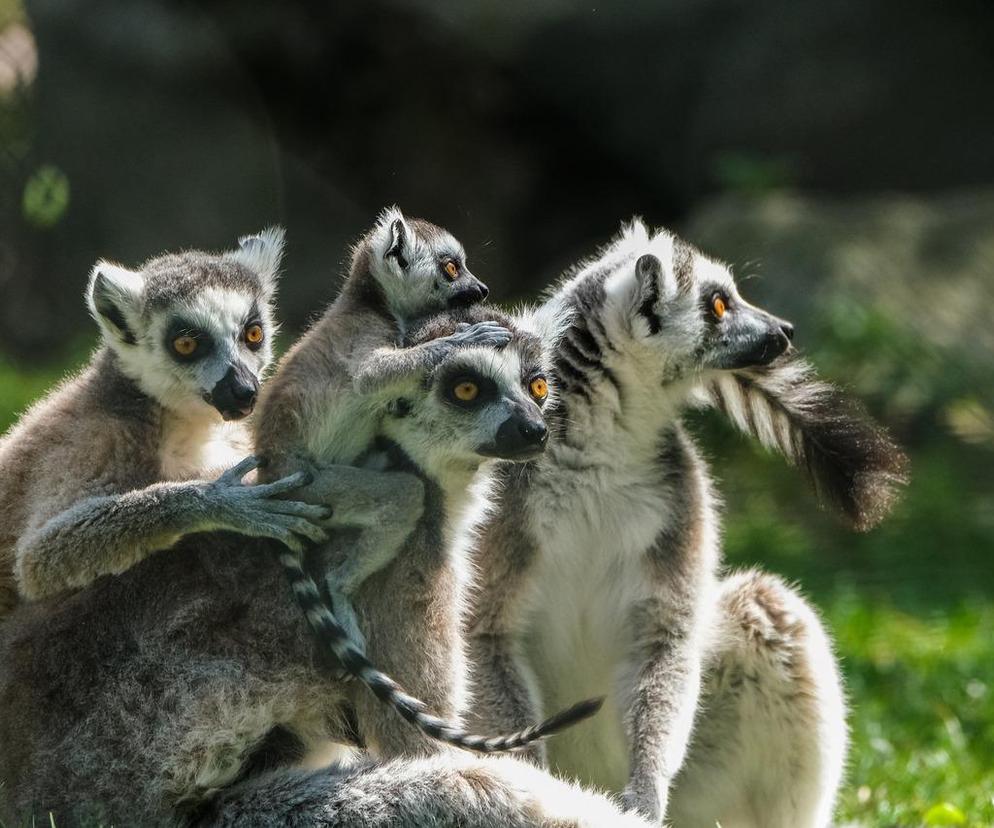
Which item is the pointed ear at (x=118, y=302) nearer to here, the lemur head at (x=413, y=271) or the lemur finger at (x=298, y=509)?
the lemur head at (x=413, y=271)

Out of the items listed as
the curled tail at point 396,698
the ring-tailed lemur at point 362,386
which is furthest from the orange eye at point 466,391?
the curled tail at point 396,698

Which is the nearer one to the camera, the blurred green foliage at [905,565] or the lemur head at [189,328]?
the lemur head at [189,328]

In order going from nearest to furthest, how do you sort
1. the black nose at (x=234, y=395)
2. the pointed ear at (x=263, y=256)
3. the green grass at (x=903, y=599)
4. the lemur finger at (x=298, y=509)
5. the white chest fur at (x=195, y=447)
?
the lemur finger at (x=298, y=509)
the black nose at (x=234, y=395)
the white chest fur at (x=195, y=447)
the pointed ear at (x=263, y=256)
the green grass at (x=903, y=599)

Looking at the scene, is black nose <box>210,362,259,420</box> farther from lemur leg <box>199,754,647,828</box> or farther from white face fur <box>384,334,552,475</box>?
lemur leg <box>199,754,647,828</box>

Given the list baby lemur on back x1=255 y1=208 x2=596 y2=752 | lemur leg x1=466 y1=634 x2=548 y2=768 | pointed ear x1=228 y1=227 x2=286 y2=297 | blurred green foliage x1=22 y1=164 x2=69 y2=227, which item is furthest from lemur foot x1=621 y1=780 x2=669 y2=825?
blurred green foliage x1=22 y1=164 x2=69 y2=227

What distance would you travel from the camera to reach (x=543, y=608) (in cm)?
525

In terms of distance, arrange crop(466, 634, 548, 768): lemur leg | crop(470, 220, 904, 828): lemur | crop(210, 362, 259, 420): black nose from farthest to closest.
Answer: crop(470, 220, 904, 828): lemur → crop(466, 634, 548, 768): lemur leg → crop(210, 362, 259, 420): black nose

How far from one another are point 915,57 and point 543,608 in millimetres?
11203

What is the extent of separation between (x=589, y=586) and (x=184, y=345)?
1660 mm

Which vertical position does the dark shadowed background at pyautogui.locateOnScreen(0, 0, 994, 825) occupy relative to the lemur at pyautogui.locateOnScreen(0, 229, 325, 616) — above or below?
above

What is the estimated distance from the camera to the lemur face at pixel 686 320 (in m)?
5.46

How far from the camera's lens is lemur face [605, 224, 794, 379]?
5465 millimetres

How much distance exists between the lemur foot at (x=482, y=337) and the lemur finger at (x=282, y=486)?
0.59m

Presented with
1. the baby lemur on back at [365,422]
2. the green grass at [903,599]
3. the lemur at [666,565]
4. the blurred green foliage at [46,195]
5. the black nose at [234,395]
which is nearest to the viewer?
the baby lemur on back at [365,422]
